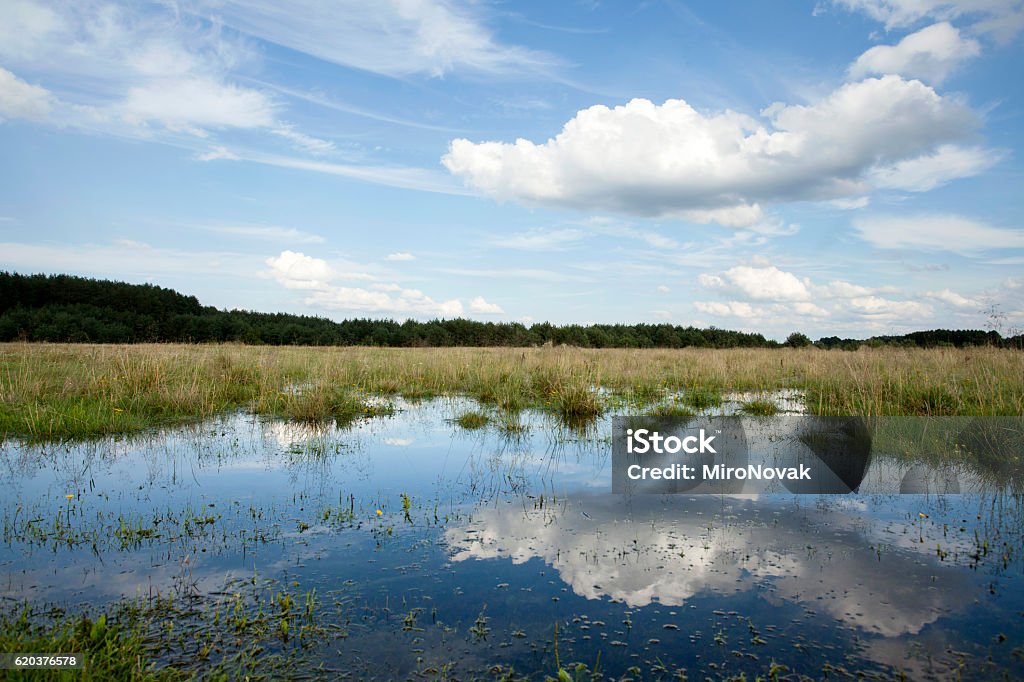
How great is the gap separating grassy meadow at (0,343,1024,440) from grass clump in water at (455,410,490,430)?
3.20ft

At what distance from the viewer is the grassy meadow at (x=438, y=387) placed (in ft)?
35.0

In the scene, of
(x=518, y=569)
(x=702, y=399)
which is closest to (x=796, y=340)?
(x=702, y=399)

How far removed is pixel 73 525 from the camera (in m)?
5.41

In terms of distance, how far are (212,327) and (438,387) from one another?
4530 cm

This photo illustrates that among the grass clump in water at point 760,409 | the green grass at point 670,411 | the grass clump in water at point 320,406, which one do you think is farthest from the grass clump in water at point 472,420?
the grass clump in water at point 760,409

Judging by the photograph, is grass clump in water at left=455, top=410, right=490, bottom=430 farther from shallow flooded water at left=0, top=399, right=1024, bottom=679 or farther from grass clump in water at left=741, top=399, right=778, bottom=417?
grass clump in water at left=741, top=399, right=778, bottom=417

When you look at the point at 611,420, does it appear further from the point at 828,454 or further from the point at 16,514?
the point at 16,514

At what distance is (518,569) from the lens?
444 cm

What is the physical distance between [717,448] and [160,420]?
9.81m

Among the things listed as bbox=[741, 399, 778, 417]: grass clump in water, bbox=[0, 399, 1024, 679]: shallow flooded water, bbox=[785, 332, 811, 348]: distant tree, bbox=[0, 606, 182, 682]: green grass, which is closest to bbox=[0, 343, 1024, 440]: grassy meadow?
bbox=[741, 399, 778, 417]: grass clump in water

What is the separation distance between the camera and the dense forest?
43.2 meters

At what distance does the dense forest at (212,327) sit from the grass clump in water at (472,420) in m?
29.8

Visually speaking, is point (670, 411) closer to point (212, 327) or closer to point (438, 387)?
point (438, 387)

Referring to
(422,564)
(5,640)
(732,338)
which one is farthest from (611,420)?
(732,338)
